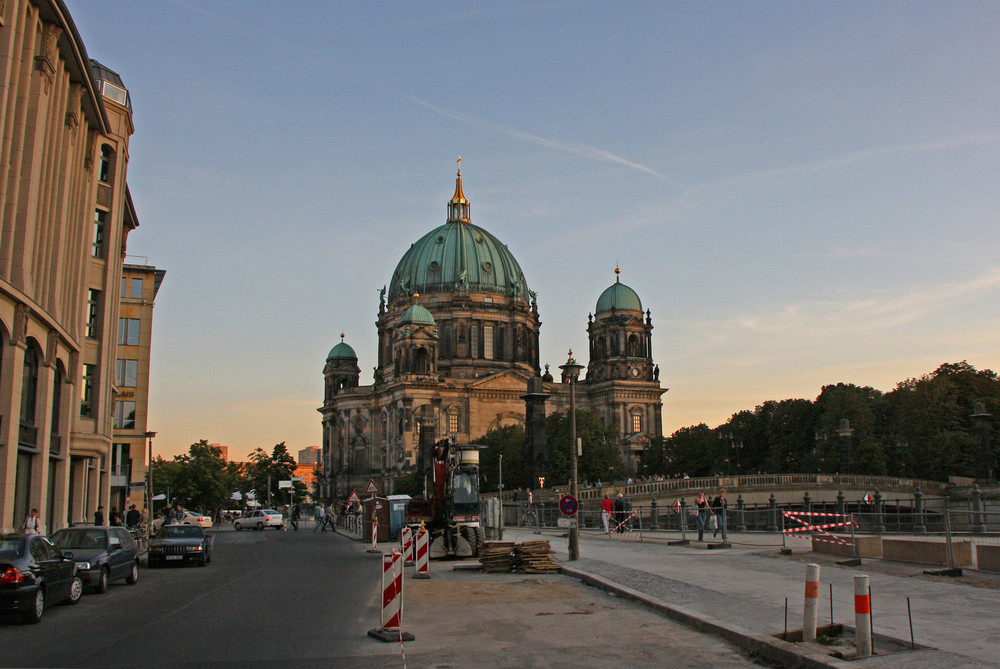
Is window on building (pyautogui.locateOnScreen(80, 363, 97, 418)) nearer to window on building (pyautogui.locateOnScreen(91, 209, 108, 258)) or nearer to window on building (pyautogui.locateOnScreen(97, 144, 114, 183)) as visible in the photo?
window on building (pyautogui.locateOnScreen(91, 209, 108, 258))

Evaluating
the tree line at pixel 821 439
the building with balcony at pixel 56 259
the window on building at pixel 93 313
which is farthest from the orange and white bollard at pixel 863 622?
the tree line at pixel 821 439

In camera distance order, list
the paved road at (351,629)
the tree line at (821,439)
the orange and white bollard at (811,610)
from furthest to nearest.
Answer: the tree line at (821,439)
the paved road at (351,629)
the orange and white bollard at (811,610)

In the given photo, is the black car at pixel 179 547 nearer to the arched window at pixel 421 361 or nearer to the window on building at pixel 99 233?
the window on building at pixel 99 233

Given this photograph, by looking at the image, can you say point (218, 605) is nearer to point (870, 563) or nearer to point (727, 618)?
point (727, 618)

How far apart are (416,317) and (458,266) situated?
1221cm

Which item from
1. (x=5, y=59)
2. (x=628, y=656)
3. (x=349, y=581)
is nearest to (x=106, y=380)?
(x=5, y=59)

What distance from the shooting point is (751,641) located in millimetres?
11523

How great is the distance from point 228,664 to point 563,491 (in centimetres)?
5405

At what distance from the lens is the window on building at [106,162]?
4066 centimetres

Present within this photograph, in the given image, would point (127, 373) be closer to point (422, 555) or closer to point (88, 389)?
point (88, 389)

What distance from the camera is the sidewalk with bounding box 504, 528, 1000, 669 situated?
1059 centimetres

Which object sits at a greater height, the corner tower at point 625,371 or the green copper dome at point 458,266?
the green copper dome at point 458,266

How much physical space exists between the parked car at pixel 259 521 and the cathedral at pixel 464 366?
132 ft

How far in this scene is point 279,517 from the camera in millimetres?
69062
